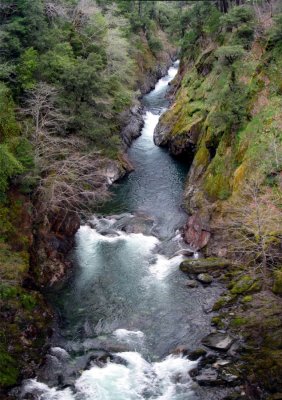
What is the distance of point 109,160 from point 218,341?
19430mm

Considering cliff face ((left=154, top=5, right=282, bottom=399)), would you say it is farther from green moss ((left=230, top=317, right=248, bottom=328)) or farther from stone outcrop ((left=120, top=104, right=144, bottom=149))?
stone outcrop ((left=120, top=104, right=144, bottom=149))

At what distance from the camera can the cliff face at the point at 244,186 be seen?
59.7 feet

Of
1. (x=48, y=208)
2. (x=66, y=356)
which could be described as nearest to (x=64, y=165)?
(x=48, y=208)

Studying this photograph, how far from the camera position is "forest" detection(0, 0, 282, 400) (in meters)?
18.9

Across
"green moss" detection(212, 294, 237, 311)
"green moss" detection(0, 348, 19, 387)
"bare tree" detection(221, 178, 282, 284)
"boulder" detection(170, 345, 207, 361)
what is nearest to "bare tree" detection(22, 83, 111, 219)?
"green moss" detection(0, 348, 19, 387)

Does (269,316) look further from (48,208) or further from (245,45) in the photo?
(245,45)

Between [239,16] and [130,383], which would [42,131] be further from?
[239,16]

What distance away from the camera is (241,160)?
26938mm

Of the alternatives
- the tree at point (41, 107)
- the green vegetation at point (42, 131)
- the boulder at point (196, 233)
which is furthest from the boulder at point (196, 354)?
the tree at point (41, 107)

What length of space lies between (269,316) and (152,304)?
6.28 metres

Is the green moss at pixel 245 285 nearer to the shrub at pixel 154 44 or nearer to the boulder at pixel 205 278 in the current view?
the boulder at pixel 205 278

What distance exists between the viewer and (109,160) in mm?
34250

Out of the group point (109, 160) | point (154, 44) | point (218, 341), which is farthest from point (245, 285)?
point (154, 44)

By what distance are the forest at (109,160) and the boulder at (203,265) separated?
0.55 m
